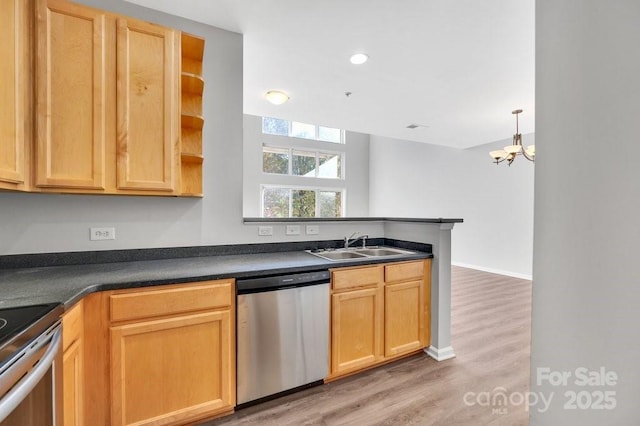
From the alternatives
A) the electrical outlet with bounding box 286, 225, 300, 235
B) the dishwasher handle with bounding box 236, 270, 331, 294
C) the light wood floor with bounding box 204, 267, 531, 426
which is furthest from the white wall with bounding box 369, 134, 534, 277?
the dishwasher handle with bounding box 236, 270, 331, 294

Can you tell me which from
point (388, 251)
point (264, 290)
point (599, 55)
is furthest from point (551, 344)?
point (388, 251)

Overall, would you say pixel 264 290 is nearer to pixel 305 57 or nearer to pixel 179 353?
pixel 179 353

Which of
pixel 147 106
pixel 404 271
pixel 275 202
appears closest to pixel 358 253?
pixel 404 271

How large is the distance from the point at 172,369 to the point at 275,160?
22.2 feet

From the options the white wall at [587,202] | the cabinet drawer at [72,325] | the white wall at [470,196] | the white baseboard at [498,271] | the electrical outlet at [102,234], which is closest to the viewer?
the white wall at [587,202]

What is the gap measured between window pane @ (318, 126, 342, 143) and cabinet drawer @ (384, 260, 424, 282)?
6.64 metres

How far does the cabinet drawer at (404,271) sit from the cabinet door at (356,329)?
0.15 m

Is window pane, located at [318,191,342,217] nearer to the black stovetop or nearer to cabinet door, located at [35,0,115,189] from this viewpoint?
cabinet door, located at [35,0,115,189]

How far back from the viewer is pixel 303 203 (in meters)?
8.29

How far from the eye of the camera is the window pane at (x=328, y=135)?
859cm

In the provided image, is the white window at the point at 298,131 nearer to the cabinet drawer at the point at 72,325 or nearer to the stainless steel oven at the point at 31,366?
the cabinet drawer at the point at 72,325

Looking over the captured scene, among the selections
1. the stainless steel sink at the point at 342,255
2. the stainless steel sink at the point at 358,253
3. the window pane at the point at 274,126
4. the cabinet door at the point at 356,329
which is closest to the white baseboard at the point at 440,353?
the cabinet door at the point at 356,329

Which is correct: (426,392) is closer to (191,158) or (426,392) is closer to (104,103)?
(191,158)

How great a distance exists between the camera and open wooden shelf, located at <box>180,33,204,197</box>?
212cm
